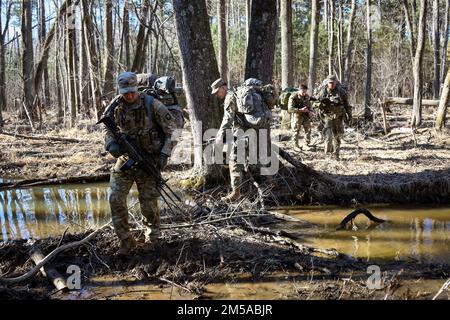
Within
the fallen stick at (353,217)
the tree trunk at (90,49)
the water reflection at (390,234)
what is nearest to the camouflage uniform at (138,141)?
the water reflection at (390,234)

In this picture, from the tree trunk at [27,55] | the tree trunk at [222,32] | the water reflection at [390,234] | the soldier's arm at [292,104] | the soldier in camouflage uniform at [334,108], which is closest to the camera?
the water reflection at [390,234]

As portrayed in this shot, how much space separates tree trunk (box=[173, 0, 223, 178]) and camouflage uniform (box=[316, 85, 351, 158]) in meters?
3.45

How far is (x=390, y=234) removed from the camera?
6504mm

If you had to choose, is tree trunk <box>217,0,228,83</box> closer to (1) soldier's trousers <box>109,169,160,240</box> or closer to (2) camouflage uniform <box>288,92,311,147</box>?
(2) camouflage uniform <box>288,92,311,147</box>

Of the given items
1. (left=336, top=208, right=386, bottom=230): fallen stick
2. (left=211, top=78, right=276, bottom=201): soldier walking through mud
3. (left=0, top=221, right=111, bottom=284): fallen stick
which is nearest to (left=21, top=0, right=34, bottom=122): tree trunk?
(left=211, top=78, right=276, bottom=201): soldier walking through mud

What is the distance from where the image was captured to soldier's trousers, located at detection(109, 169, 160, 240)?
496 centimetres

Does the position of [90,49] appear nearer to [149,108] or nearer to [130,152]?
[149,108]

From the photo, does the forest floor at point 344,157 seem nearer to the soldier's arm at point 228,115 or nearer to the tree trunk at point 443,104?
the tree trunk at point 443,104

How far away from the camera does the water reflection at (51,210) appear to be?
6.76m

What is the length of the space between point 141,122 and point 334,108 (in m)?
6.48

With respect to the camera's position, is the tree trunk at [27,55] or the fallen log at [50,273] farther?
the tree trunk at [27,55]

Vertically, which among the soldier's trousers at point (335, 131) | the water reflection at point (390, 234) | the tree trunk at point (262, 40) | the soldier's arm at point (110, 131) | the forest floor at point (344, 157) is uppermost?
the tree trunk at point (262, 40)

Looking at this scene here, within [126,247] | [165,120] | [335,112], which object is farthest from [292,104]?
[126,247]

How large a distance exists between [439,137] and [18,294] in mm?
11320
